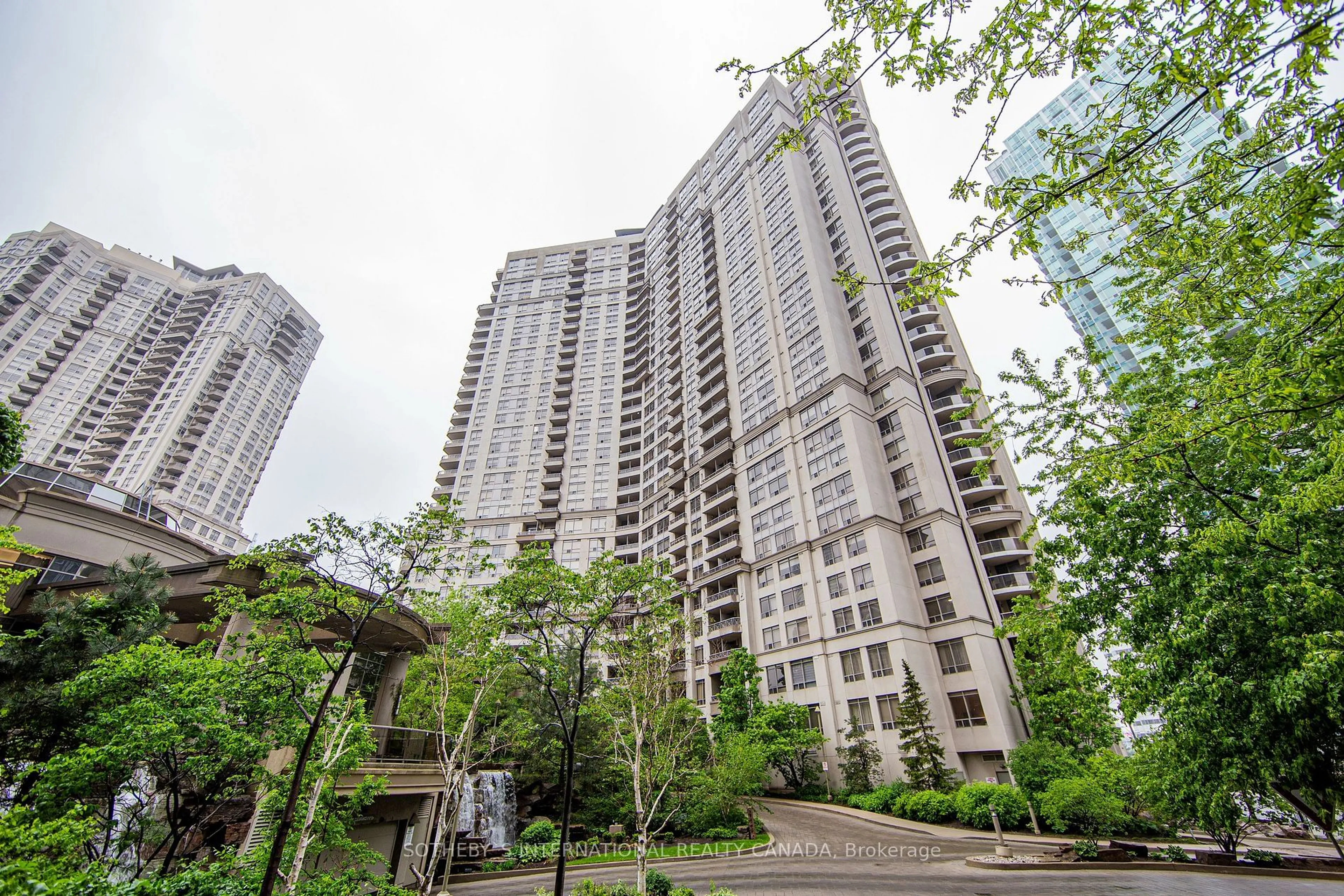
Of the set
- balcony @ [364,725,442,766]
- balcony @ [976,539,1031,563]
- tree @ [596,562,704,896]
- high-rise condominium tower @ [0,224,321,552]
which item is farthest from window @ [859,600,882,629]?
high-rise condominium tower @ [0,224,321,552]

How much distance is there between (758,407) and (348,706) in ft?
159

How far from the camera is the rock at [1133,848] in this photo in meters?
17.6

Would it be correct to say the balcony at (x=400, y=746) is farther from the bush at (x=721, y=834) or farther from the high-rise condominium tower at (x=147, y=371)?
the high-rise condominium tower at (x=147, y=371)

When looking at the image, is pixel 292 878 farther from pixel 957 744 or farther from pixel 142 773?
pixel 957 744

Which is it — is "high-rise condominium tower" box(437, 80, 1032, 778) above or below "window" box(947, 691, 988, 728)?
above

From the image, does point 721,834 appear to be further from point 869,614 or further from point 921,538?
point 921,538

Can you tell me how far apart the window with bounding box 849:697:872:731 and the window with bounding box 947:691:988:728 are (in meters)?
5.23

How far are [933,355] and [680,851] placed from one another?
4389 cm

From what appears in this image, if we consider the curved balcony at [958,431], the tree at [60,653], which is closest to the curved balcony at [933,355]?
the curved balcony at [958,431]

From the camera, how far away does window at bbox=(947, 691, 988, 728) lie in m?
34.6

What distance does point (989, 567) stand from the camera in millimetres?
42094

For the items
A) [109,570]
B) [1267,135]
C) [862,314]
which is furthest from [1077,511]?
[862,314]

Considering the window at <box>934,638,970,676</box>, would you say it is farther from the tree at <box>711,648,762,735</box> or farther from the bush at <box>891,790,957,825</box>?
the tree at <box>711,648,762,735</box>

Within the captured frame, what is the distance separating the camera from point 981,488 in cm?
4319
